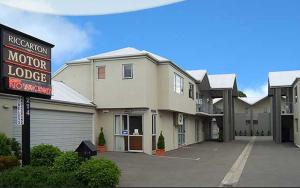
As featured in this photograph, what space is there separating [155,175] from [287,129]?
104ft

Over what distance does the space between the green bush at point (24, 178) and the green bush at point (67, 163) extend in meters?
0.38

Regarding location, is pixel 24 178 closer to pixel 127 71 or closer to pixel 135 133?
pixel 135 133

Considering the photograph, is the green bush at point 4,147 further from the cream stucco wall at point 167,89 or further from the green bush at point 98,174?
the cream stucco wall at point 167,89

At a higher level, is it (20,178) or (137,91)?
(137,91)

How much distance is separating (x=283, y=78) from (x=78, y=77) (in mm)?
22909

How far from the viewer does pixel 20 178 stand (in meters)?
12.0

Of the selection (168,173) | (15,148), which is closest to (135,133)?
(168,173)

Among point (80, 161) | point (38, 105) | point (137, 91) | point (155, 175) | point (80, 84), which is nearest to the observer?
point (80, 161)

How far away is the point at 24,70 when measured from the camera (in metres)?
13.7

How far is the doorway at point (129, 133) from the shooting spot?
82.0 feet

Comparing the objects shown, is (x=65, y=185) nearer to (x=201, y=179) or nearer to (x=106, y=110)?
(x=201, y=179)

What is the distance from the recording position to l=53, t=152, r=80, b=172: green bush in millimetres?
12648

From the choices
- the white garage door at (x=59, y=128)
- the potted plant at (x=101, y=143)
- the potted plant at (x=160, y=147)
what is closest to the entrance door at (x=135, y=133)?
the potted plant at (x=160, y=147)

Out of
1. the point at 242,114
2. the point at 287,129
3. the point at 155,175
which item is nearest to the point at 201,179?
the point at 155,175
